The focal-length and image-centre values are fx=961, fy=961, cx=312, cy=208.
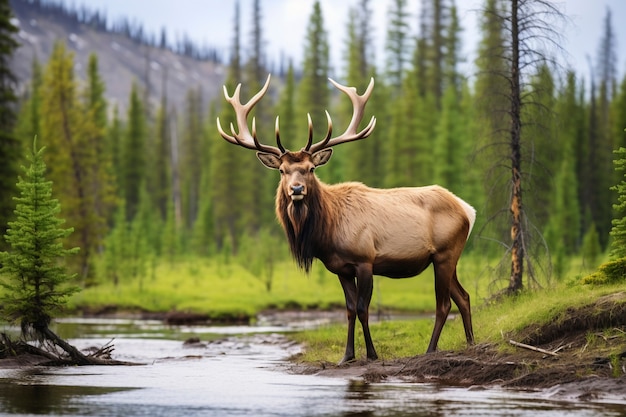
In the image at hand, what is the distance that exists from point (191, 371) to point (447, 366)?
391cm

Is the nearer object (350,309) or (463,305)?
(350,309)

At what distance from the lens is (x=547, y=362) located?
40.2 feet

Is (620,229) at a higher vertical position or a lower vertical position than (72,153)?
lower

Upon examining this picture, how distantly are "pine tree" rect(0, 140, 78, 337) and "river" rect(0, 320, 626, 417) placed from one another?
1.20 m

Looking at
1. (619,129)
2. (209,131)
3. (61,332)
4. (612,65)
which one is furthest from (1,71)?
(612,65)

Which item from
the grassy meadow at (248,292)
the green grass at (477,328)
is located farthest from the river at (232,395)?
the grassy meadow at (248,292)

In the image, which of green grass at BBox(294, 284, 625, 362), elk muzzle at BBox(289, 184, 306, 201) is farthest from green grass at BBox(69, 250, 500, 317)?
elk muzzle at BBox(289, 184, 306, 201)

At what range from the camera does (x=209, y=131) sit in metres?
89.0

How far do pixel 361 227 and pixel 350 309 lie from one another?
1.27 metres

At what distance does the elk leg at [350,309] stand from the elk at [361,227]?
2 cm

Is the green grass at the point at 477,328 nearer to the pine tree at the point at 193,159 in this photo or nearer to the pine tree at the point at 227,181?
the pine tree at the point at 227,181

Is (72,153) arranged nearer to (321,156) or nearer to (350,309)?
(321,156)

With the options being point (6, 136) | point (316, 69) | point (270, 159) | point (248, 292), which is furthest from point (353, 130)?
point (316, 69)

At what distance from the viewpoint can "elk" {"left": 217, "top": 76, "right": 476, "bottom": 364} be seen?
572 inches
